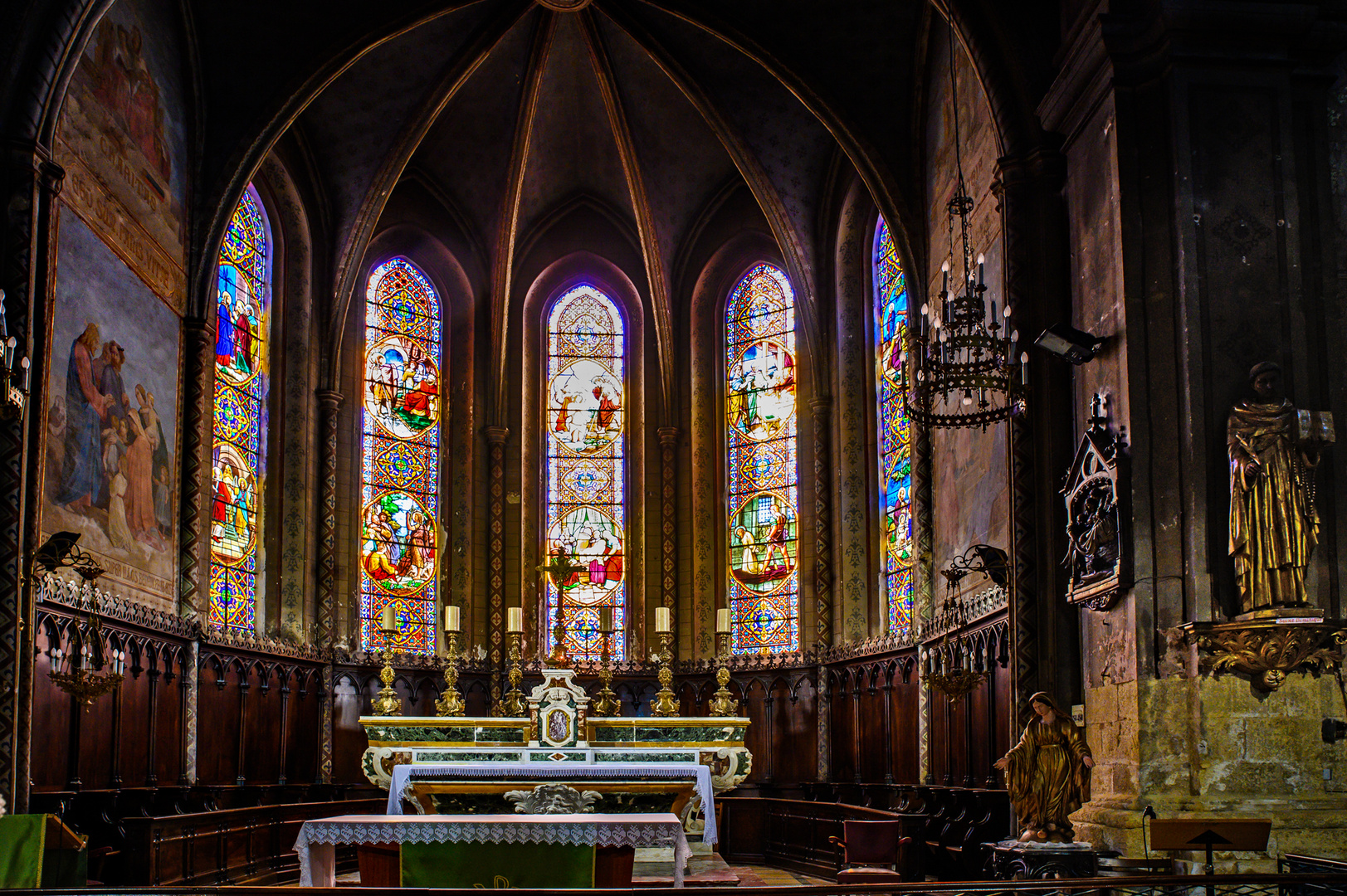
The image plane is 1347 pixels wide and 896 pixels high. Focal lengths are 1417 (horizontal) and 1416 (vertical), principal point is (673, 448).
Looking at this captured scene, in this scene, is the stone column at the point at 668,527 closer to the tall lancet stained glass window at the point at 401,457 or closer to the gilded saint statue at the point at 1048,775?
the tall lancet stained glass window at the point at 401,457

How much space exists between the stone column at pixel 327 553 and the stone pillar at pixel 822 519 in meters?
6.60

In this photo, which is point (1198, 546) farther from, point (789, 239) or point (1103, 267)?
point (789, 239)

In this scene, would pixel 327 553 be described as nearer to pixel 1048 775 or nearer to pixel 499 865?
pixel 499 865

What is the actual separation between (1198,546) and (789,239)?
11513mm

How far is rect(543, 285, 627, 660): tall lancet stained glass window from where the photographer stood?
21.9 metres

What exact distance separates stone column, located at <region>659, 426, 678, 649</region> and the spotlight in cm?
1102

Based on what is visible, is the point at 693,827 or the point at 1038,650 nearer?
the point at 1038,650

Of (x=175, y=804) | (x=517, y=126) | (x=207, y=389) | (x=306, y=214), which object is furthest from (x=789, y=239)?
(x=175, y=804)

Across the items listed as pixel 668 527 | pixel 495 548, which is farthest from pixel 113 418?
pixel 668 527

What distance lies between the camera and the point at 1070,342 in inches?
441

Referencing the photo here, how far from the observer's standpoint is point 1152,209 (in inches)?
428

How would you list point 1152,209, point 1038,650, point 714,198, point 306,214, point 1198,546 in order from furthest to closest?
point 714,198 < point 306,214 < point 1038,650 < point 1152,209 < point 1198,546

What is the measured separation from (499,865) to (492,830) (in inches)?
9.9

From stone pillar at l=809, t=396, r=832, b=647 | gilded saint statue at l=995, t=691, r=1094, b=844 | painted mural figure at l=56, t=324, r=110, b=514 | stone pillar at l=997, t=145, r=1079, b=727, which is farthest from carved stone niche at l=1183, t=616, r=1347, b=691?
painted mural figure at l=56, t=324, r=110, b=514
